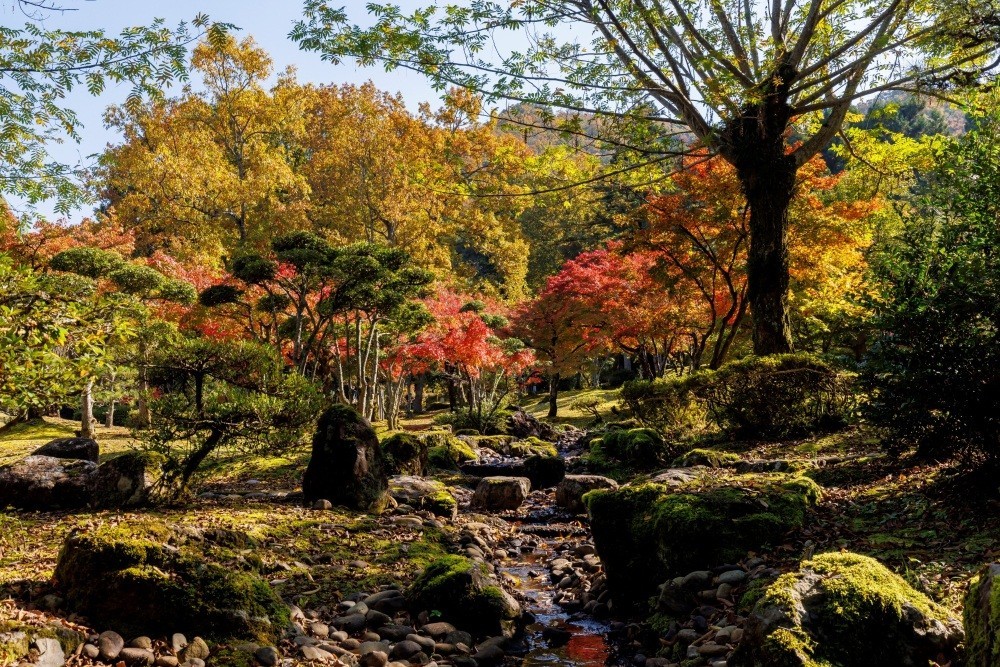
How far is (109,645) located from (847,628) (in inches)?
161

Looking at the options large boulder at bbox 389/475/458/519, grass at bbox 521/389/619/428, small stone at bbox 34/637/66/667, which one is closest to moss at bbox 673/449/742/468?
large boulder at bbox 389/475/458/519

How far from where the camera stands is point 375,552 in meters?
6.79

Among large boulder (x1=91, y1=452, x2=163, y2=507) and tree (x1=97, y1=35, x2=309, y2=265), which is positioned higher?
tree (x1=97, y1=35, x2=309, y2=265)

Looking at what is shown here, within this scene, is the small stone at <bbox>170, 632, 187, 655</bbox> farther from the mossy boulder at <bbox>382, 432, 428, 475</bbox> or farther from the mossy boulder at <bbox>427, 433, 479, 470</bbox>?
the mossy boulder at <bbox>427, 433, 479, 470</bbox>

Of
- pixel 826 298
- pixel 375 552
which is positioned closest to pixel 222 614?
pixel 375 552

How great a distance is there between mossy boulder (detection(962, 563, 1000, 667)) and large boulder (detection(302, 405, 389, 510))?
6756 millimetres

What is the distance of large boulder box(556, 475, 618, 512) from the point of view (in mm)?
10023

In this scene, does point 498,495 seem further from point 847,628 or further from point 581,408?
point 581,408

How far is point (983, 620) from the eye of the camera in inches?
106

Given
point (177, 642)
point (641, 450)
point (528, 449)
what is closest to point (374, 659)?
point (177, 642)

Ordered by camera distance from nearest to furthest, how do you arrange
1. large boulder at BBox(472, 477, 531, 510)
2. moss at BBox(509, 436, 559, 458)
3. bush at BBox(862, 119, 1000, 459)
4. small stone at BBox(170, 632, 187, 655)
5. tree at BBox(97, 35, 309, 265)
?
small stone at BBox(170, 632, 187, 655)
bush at BBox(862, 119, 1000, 459)
large boulder at BBox(472, 477, 531, 510)
moss at BBox(509, 436, 559, 458)
tree at BBox(97, 35, 309, 265)

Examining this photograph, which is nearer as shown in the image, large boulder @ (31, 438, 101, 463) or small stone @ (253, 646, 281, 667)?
small stone @ (253, 646, 281, 667)

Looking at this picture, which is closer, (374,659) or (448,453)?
(374,659)

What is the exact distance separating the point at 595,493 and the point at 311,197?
26045mm
